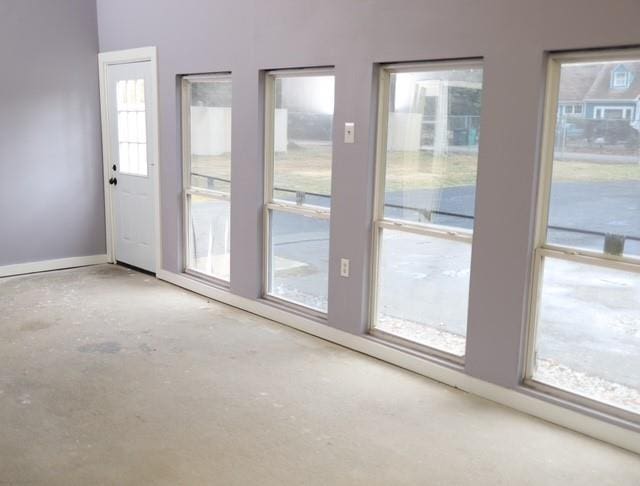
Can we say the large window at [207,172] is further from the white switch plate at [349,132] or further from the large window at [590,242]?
the large window at [590,242]

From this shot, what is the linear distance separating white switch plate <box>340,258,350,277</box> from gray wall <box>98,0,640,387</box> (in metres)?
0.04

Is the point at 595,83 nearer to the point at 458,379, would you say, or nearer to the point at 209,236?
the point at 458,379

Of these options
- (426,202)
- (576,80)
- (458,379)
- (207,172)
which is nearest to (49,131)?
(207,172)

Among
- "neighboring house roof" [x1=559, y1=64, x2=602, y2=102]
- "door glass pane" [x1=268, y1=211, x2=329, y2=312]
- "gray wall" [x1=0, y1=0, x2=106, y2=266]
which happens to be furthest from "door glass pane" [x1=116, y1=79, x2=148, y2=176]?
"neighboring house roof" [x1=559, y1=64, x2=602, y2=102]

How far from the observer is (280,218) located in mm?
4777

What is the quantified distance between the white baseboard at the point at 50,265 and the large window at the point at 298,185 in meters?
2.39

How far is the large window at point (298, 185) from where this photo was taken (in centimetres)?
441

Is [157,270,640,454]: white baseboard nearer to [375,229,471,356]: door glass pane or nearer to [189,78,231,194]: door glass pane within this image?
[375,229,471,356]: door glass pane

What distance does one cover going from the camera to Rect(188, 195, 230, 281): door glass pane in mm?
5352

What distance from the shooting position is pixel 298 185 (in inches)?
183

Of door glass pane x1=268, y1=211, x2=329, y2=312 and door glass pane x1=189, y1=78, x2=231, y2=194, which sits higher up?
door glass pane x1=189, y1=78, x2=231, y2=194

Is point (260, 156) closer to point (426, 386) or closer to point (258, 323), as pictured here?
point (258, 323)

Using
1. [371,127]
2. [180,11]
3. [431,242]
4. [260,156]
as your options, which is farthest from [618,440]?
[180,11]

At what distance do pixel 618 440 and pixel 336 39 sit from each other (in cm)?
276
